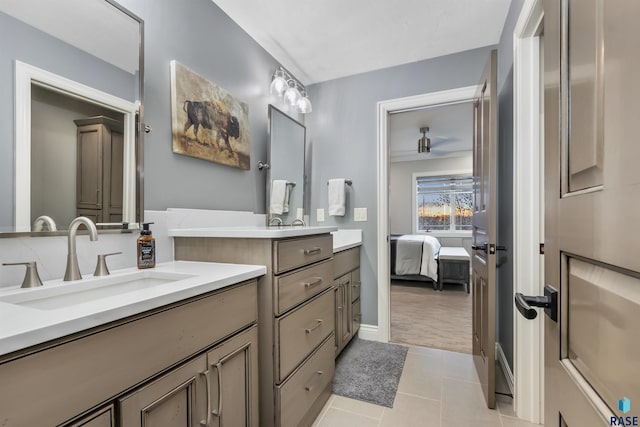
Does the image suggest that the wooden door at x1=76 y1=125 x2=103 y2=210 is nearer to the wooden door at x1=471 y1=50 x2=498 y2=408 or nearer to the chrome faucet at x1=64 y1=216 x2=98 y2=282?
the chrome faucet at x1=64 y1=216 x2=98 y2=282

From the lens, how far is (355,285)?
249 centimetres

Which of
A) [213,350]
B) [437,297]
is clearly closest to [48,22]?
[213,350]

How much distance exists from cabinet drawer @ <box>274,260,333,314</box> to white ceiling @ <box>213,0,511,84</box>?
5.29 ft

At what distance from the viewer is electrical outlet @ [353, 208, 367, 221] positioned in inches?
103

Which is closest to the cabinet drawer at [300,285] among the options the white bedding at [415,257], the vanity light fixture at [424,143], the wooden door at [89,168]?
the wooden door at [89,168]

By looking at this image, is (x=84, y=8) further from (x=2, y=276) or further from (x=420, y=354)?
(x=420, y=354)

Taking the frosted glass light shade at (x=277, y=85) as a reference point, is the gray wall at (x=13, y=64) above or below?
below

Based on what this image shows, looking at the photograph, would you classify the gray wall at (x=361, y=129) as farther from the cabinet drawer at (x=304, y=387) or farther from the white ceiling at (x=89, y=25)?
the white ceiling at (x=89, y=25)

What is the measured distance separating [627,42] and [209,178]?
68.1 inches

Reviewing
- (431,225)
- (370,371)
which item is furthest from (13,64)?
(431,225)

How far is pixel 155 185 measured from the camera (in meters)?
1.42

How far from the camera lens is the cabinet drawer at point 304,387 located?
124 centimetres

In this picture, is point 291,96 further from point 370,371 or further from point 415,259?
point 415,259

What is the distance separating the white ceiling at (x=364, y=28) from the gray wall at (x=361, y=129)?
0.13m
